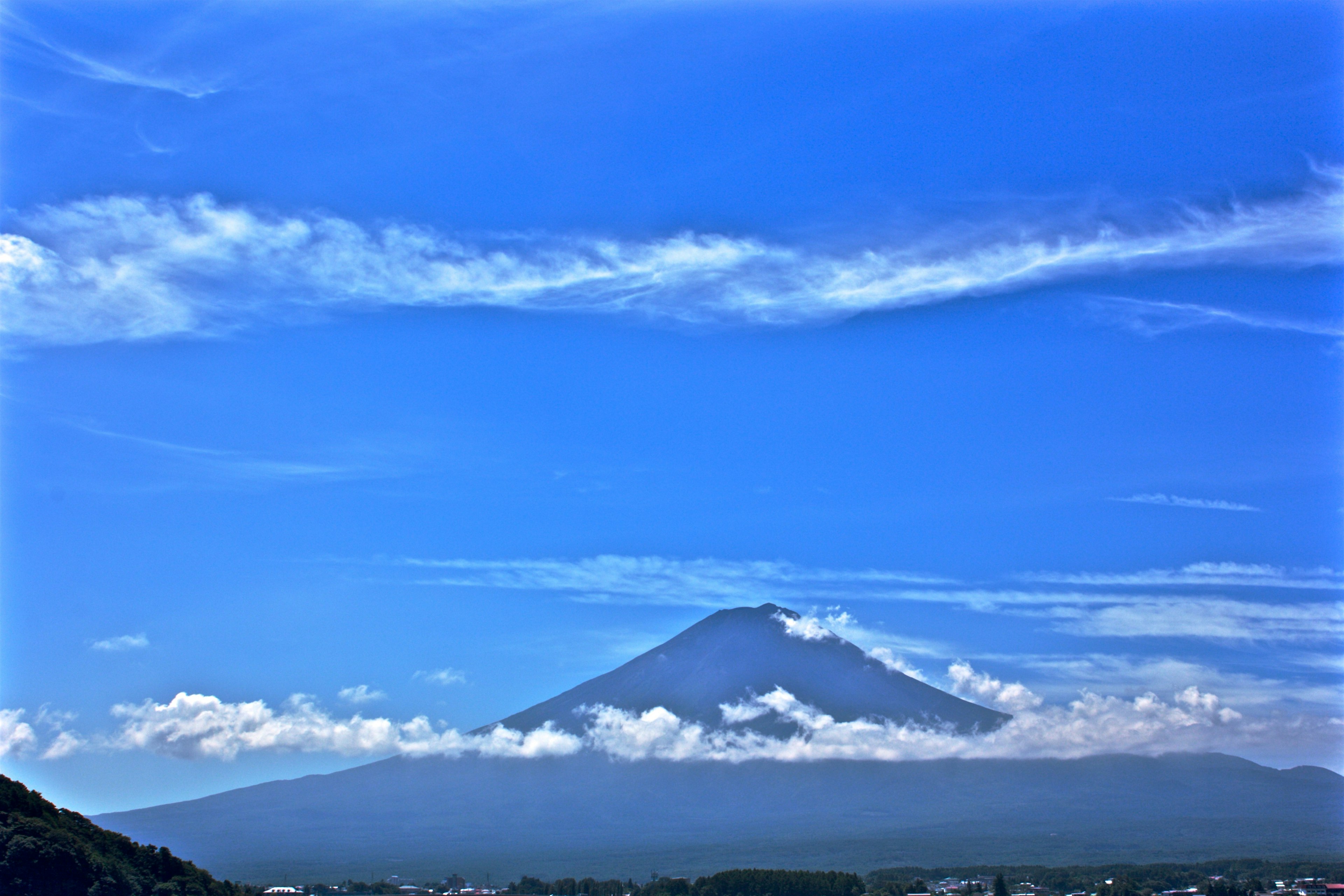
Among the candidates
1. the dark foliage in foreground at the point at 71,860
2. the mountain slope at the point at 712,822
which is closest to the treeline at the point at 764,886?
the dark foliage in foreground at the point at 71,860

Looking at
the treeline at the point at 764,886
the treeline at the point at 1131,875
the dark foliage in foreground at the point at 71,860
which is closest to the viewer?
the dark foliage in foreground at the point at 71,860

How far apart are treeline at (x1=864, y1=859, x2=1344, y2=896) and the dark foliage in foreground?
48076 mm

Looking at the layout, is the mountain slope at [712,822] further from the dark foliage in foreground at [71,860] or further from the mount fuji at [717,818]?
the dark foliage in foreground at [71,860]

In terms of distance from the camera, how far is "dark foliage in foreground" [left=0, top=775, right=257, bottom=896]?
43.1 m

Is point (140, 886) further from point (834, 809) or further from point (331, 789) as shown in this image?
point (331, 789)

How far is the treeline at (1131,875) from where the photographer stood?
9119cm

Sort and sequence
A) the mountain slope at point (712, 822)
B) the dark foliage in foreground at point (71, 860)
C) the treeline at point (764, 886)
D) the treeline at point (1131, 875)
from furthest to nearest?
the mountain slope at point (712, 822) < the treeline at point (1131, 875) < the treeline at point (764, 886) < the dark foliage in foreground at point (71, 860)

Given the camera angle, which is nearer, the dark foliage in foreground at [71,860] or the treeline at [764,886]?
the dark foliage in foreground at [71,860]

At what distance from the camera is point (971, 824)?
164750mm

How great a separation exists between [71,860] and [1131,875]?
8790cm

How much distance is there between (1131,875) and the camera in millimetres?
104062

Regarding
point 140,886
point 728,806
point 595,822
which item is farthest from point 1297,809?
point 140,886

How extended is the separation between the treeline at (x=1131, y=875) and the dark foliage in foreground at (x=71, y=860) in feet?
158

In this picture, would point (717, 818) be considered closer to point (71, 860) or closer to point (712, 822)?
point (712, 822)
